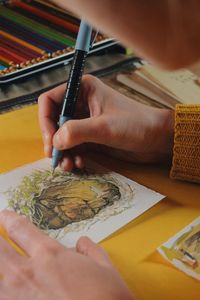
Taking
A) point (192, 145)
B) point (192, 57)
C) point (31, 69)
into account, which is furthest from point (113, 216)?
point (31, 69)

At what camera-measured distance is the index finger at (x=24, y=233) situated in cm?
61

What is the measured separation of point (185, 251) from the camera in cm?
66

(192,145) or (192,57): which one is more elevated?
(192,57)

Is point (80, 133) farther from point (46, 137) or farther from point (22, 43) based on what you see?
point (22, 43)

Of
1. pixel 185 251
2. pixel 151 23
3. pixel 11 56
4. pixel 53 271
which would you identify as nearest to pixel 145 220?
pixel 185 251

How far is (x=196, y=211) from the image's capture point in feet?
2.42

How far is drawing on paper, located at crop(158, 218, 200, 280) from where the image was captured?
64 centimetres

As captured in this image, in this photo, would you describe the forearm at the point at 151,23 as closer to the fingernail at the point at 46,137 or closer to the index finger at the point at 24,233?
the index finger at the point at 24,233

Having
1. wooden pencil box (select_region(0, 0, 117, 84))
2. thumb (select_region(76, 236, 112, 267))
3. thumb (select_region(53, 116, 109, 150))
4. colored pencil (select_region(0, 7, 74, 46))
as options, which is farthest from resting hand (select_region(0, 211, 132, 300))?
colored pencil (select_region(0, 7, 74, 46))

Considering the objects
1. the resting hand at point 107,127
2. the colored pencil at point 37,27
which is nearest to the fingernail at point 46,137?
the resting hand at point 107,127

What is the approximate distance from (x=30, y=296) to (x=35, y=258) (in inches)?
2.1

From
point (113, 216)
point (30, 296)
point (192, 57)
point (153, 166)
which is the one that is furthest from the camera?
point (153, 166)

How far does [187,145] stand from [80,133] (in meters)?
0.17

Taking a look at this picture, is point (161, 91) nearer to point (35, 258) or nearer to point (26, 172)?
point (26, 172)
